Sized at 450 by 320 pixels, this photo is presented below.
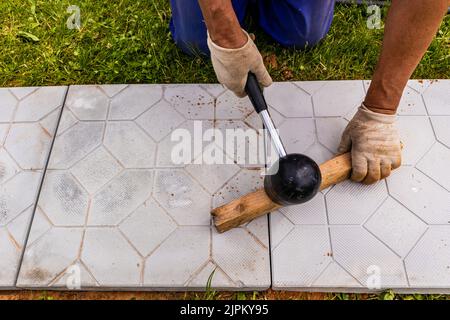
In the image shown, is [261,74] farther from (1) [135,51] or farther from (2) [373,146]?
(1) [135,51]

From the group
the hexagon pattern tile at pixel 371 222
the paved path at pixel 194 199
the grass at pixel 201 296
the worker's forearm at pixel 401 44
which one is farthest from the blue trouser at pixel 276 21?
the grass at pixel 201 296

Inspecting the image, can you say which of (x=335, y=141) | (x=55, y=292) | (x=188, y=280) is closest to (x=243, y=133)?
(x=335, y=141)

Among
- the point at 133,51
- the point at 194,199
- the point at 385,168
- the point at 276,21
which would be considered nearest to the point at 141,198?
the point at 194,199

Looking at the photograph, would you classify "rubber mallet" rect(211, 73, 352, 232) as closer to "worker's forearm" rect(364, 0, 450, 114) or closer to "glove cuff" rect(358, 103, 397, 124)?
"glove cuff" rect(358, 103, 397, 124)

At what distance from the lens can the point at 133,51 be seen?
80.9 inches

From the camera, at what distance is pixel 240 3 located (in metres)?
1.90

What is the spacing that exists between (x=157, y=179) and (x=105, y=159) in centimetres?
25

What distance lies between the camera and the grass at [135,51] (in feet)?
6.43

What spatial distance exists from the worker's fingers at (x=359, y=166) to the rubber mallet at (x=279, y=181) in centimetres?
2

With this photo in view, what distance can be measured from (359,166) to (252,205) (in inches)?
17.3

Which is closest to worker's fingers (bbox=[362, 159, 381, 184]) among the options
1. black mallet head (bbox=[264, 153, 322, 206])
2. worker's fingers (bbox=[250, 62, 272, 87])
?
black mallet head (bbox=[264, 153, 322, 206])

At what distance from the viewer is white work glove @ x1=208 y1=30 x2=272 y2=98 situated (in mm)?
1379

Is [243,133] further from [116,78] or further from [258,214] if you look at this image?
[116,78]

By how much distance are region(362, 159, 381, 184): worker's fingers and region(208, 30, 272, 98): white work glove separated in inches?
20.8
